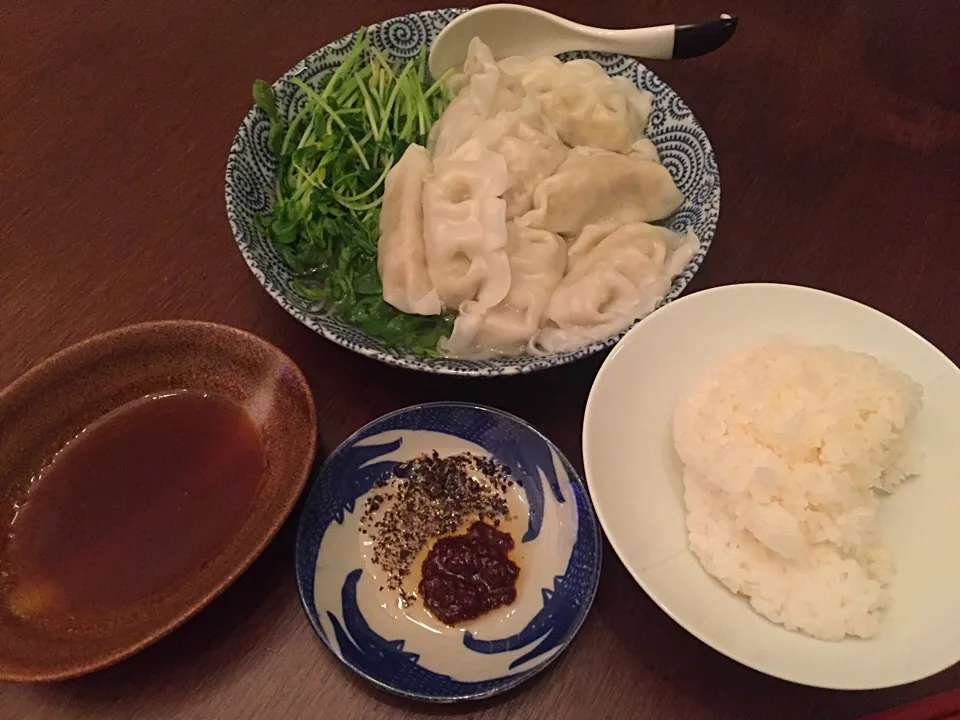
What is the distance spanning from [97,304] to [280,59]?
37.4 inches

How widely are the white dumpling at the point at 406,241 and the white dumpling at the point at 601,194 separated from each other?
0.25 metres

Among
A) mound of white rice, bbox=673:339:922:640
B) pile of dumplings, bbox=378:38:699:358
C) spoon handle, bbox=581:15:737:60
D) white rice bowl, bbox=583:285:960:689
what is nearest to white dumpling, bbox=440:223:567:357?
pile of dumplings, bbox=378:38:699:358

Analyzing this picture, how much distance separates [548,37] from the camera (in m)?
1.94

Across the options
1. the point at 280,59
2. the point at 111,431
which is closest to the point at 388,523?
the point at 111,431

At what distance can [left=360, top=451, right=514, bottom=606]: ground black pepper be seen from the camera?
1343 mm

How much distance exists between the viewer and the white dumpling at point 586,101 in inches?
71.5

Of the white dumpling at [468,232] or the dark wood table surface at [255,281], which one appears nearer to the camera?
the dark wood table surface at [255,281]

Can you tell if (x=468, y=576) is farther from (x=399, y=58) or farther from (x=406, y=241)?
(x=399, y=58)

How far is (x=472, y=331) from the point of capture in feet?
5.11

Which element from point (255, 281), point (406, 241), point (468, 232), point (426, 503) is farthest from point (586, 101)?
point (426, 503)

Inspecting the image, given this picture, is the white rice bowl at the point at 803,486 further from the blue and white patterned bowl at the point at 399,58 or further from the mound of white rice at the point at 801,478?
the blue and white patterned bowl at the point at 399,58

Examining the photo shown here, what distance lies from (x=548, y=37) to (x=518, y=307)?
81 centimetres

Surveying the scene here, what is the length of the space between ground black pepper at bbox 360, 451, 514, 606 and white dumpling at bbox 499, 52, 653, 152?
0.90m

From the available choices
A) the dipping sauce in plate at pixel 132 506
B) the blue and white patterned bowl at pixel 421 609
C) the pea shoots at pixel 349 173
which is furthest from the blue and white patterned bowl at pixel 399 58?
the dipping sauce in plate at pixel 132 506
